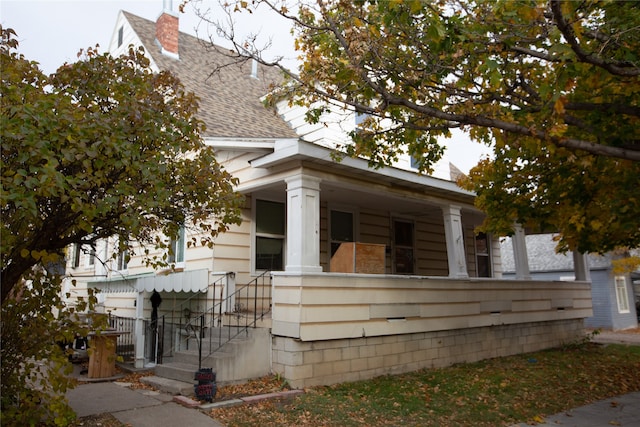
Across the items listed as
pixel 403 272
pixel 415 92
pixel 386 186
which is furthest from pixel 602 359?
pixel 415 92

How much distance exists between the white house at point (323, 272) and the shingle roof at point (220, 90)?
0.07 meters

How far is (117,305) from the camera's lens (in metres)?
13.9

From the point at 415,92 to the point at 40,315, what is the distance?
6.08 m

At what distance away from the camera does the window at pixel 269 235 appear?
35.5 feet

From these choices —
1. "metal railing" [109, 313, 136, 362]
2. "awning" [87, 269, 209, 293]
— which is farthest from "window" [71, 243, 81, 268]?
"awning" [87, 269, 209, 293]

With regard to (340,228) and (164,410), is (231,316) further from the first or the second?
(340,228)

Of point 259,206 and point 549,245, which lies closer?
point 259,206

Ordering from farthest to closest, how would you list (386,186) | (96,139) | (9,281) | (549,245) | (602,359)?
(549,245) < (602,359) < (386,186) < (9,281) < (96,139)

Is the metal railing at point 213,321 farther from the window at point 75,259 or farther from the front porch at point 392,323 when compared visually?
the window at point 75,259

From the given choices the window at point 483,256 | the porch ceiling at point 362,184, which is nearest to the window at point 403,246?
the porch ceiling at point 362,184

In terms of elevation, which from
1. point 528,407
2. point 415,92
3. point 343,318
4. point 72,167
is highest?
point 415,92

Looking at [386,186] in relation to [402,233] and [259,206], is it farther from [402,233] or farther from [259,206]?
[402,233]

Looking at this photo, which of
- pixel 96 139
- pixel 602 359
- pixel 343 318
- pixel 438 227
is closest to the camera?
pixel 96 139

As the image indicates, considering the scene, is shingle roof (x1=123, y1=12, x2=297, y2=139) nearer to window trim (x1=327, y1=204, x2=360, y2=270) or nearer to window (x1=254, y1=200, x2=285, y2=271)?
window (x1=254, y1=200, x2=285, y2=271)
